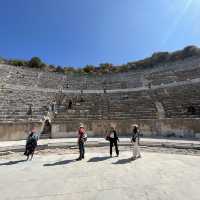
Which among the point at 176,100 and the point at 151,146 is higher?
the point at 176,100

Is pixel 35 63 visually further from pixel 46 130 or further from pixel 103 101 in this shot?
pixel 46 130

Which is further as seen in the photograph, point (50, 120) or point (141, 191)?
point (50, 120)

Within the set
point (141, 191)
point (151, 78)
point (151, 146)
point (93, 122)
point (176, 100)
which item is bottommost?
point (141, 191)

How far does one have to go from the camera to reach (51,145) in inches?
444

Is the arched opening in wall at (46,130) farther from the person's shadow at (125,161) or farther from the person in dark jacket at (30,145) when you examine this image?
the person's shadow at (125,161)

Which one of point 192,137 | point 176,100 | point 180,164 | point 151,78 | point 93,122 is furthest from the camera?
point 151,78

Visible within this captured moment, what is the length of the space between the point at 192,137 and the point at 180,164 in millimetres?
8356

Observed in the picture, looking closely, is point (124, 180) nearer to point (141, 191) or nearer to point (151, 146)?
point (141, 191)

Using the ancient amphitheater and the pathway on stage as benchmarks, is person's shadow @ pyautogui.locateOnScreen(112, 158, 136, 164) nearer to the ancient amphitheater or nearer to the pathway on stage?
the pathway on stage

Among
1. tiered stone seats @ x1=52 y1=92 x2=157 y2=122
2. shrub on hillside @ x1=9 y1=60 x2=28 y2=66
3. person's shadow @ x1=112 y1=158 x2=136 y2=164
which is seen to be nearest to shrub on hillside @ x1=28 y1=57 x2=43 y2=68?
shrub on hillside @ x1=9 y1=60 x2=28 y2=66

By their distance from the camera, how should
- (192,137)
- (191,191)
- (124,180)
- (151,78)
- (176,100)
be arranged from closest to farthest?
(191,191) < (124,180) < (192,137) < (176,100) < (151,78)

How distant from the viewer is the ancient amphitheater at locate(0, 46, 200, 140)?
15.2m

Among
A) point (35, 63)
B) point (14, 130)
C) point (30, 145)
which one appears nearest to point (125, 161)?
point (30, 145)

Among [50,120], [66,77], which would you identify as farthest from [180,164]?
[66,77]
